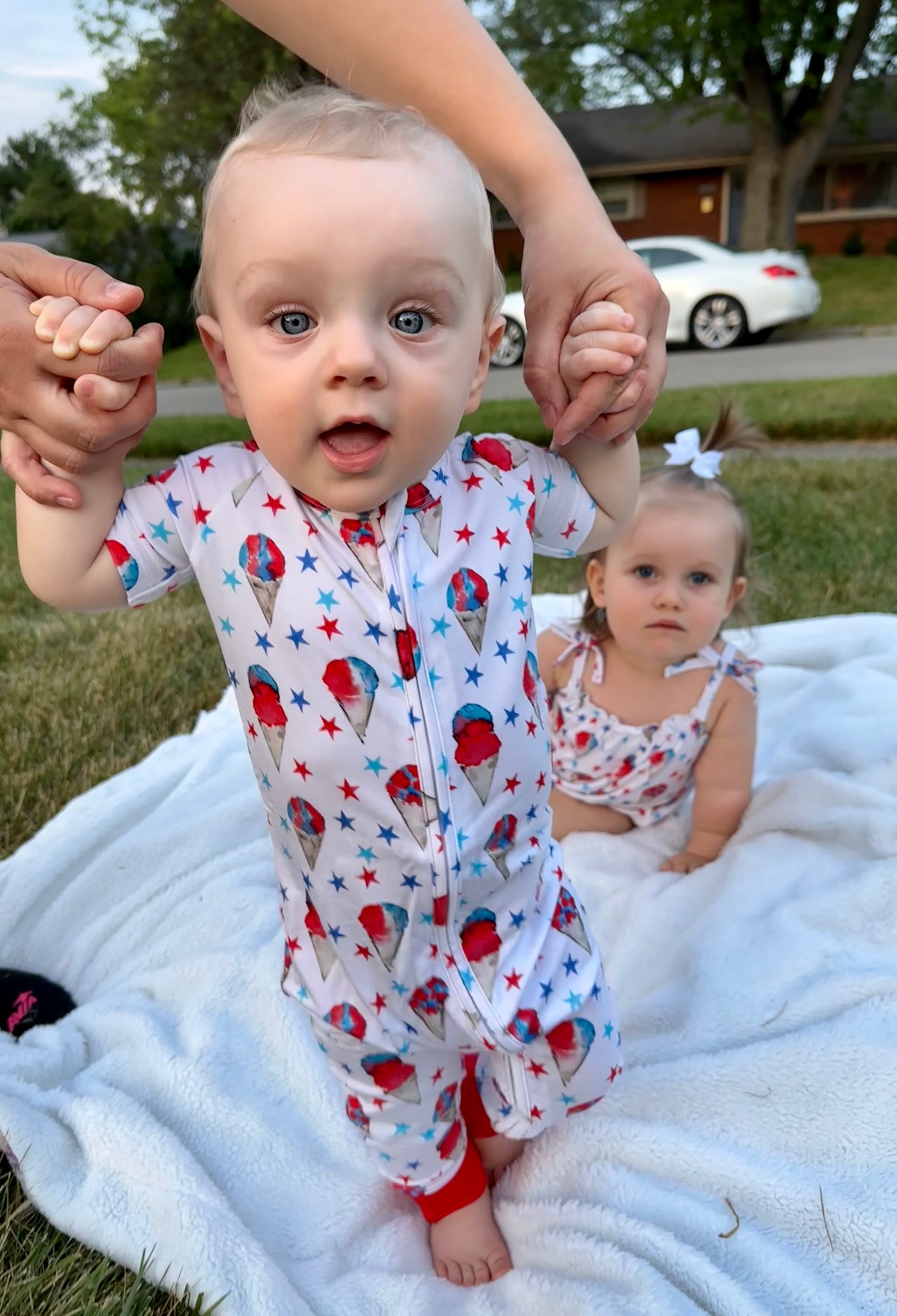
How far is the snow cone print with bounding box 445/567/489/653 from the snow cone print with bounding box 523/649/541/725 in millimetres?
91

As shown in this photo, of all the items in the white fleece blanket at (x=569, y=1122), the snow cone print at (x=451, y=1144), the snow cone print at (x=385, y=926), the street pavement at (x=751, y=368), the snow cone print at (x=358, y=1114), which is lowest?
the street pavement at (x=751, y=368)

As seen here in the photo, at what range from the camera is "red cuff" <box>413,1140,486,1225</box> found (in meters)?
1.43

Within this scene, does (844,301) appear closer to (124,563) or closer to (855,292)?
(855,292)

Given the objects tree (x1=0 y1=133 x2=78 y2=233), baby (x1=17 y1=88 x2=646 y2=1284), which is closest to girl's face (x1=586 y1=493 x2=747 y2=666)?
baby (x1=17 y1=88 x2=646 y2=1284)

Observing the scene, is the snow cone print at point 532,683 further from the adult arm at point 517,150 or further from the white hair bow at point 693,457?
the white hair bow at point 693,457

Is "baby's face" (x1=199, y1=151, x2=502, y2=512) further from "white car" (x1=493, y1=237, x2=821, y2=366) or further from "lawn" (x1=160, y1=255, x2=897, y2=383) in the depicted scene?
"white car" (x1=493, y1=237, x2=821, y2=366)

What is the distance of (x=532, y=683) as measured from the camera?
4.05 ft

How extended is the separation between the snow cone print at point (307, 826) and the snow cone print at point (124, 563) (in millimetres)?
305

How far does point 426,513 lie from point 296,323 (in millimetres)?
267

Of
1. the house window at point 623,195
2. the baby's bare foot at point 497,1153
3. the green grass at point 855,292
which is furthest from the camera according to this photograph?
the house window at point 623,195

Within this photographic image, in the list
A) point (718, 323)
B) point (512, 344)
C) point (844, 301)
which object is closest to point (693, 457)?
point (512, 344)

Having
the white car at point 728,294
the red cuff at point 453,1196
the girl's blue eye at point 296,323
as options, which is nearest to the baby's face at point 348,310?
the girl's blue eye at point 296,323

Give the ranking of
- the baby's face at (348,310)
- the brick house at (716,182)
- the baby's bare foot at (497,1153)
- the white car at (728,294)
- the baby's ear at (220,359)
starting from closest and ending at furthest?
the baby's face at (348,310), the baby's ear at (220,359), the baby's bare foot at (497,1153), the white car at (728,294), the brick house at (716,182)

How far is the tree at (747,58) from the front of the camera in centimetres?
1523
